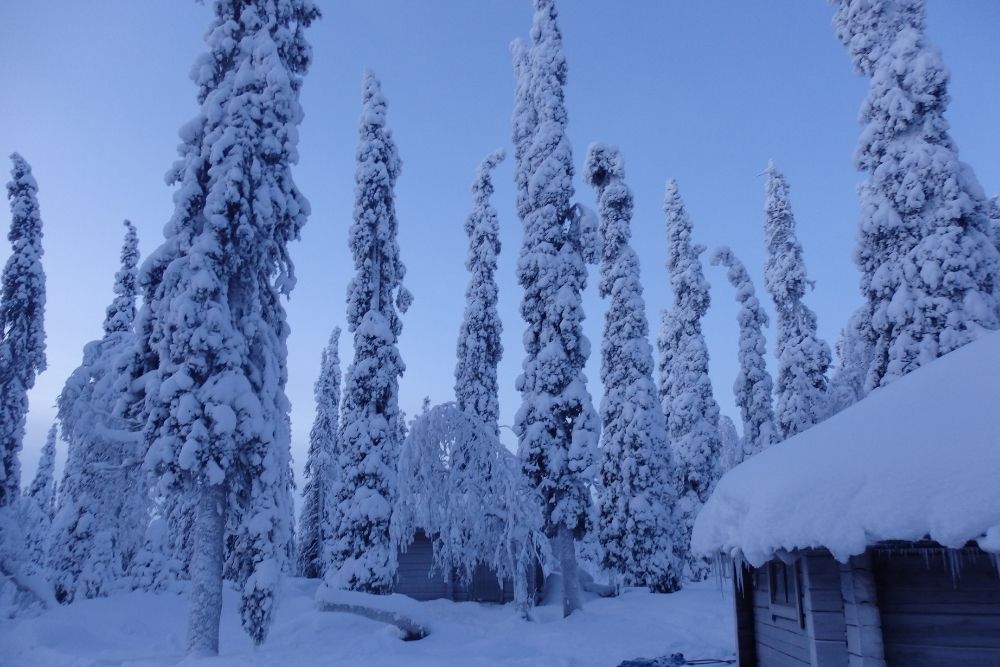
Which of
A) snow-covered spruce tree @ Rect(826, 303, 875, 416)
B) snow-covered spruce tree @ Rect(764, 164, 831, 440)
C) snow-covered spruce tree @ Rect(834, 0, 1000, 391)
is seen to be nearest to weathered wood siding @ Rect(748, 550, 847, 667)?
snow-covered spruce tree @ Rect(834, 0, 1000, 391)

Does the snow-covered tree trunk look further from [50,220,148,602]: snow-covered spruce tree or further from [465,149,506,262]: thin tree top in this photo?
[465,149,506,262]: thin tree top

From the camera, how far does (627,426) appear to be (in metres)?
25.5

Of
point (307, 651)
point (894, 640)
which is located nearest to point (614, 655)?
point (307, 651)

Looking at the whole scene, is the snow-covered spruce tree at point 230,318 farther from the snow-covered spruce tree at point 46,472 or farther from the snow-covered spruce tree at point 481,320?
the snow-covered spruce tree at point 46,472

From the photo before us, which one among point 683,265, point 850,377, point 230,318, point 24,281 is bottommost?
point 230,318

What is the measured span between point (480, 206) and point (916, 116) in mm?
18143

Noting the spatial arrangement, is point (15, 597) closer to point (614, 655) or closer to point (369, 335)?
point (369, 335)

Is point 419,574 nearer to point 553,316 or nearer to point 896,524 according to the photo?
point 553,316

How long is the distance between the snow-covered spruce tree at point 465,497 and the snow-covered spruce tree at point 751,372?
56.6ft

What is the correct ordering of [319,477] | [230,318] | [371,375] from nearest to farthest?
[230,318] → [371,375] → [319,477]

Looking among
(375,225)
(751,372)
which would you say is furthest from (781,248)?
(375,225)

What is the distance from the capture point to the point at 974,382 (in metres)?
6.32

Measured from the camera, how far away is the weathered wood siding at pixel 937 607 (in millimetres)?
5879

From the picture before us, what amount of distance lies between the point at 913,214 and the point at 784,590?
426 inches
